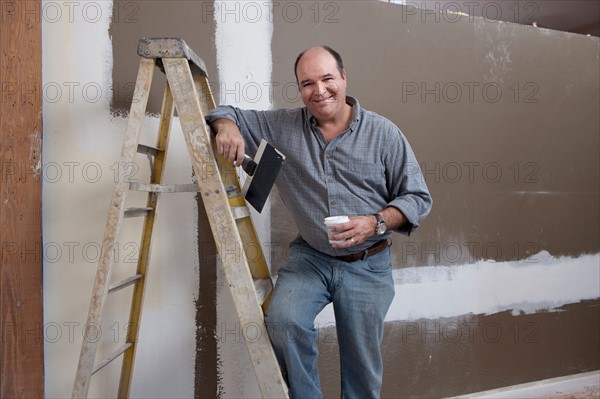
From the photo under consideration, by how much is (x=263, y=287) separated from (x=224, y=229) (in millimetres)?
348

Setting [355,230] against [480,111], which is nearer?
[355,230]

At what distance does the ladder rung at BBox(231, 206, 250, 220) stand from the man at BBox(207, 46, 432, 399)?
0.18m

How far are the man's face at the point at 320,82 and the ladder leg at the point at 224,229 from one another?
1.45 ft

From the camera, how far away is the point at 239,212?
65.4 inches

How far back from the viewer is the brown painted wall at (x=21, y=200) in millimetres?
1782

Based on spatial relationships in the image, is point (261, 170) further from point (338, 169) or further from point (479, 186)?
point (479, 186)

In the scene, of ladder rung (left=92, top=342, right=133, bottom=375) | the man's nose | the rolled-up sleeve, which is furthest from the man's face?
ladder rung (left=92, top=342, right=133, bottom=375)

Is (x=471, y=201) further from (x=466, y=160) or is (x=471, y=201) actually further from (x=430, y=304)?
(x=430, y=304)

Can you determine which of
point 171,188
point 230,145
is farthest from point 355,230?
point 171,188

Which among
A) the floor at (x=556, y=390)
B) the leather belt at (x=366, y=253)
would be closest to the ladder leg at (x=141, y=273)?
the leather belt at (x=366, y=253)

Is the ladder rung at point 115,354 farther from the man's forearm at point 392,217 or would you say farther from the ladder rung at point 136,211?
the man's forearm at point 392,217

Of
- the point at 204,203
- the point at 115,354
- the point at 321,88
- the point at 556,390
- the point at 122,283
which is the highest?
the point at 321,88

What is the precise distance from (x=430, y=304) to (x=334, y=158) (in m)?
1.04

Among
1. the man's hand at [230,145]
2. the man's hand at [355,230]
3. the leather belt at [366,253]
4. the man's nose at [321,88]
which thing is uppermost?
the man's nose at [321,88]
